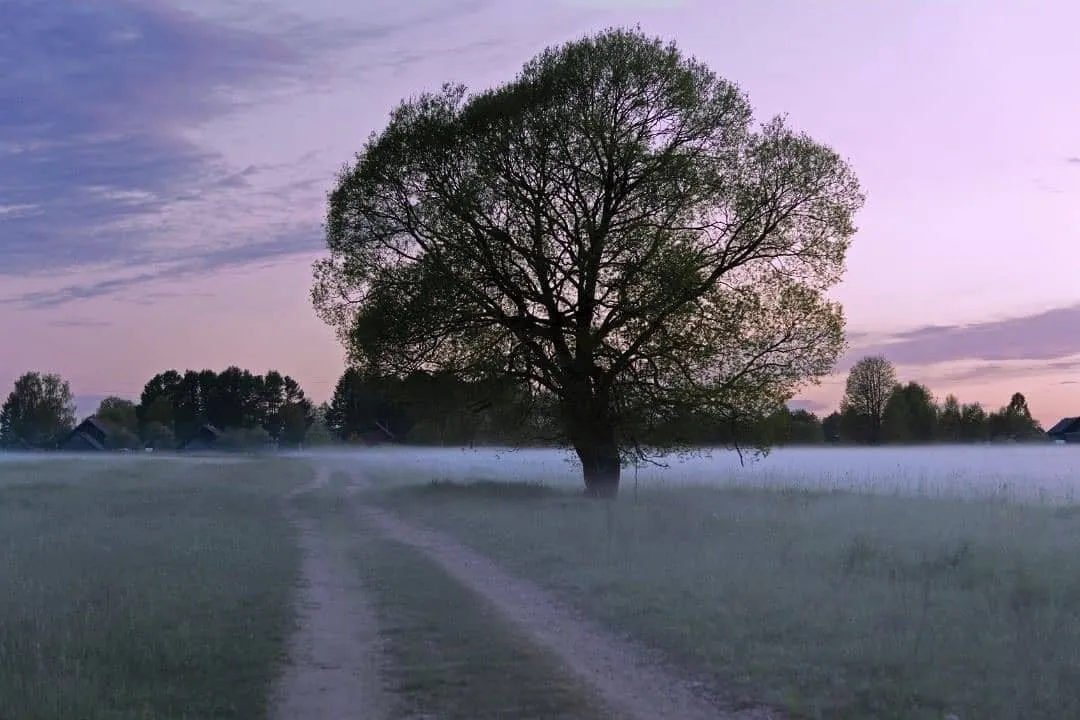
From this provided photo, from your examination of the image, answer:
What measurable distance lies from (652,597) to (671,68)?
800 inches

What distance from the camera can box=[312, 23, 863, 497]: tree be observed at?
98.4ft

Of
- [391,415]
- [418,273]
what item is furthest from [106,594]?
[391,415]

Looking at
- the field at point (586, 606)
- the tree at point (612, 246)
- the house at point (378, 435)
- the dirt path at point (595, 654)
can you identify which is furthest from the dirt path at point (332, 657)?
the house at point (378, 435)

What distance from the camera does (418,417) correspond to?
117ft

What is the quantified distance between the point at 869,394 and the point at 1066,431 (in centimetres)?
2614

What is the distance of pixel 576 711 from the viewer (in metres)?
8.76

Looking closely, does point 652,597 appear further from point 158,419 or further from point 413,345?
point 158,419

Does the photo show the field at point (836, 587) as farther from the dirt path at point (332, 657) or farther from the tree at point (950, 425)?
the tree at point (950, 425)

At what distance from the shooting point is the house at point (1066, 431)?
385 ft

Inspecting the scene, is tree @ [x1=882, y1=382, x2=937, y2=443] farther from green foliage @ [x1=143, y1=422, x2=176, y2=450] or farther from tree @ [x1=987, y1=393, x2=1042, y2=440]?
green foliage @ [x1=143, y1=422, x2=176, y2=450]

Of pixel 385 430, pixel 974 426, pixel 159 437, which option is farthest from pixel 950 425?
pixel 159 437

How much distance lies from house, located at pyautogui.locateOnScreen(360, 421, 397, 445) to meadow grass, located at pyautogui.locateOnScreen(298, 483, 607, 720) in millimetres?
154233

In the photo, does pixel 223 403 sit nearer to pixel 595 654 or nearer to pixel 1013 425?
pixel 1013 425

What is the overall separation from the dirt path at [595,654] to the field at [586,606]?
0.20 meters
